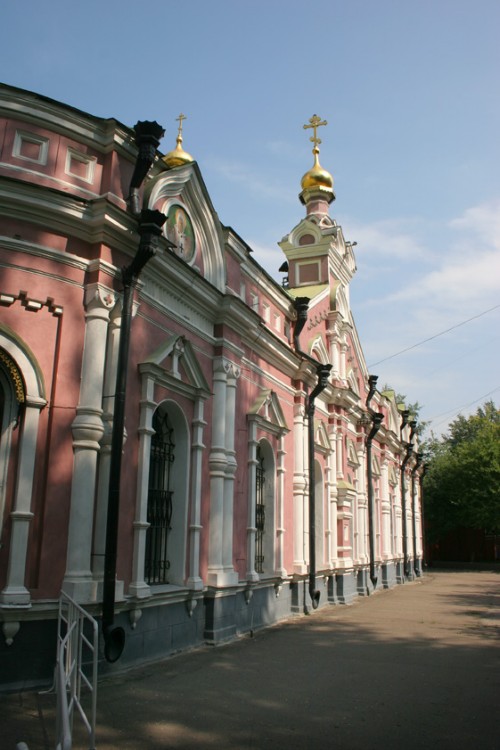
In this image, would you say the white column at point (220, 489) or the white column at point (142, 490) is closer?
the white column at point (142, 490)

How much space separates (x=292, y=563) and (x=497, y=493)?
19654mm

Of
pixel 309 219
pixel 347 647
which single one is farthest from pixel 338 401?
pixel 347 647

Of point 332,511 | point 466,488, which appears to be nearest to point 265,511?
point 332,511

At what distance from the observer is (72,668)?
5.46m

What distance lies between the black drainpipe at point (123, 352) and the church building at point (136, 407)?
0.07 feet

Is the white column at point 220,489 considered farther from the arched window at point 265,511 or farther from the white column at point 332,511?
the white column at point 332,511

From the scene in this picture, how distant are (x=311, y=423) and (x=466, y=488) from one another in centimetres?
2004

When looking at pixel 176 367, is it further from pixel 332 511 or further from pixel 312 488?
pixel 332 511

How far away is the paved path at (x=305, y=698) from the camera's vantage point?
5.40 meters

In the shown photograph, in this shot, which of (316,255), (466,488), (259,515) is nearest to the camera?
(259,515)

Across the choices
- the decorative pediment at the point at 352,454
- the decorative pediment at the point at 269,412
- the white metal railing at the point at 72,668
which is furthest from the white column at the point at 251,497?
the decorative pediment at the point at 352,454

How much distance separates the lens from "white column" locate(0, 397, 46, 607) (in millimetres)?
6617

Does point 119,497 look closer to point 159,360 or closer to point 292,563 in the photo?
point 159,360

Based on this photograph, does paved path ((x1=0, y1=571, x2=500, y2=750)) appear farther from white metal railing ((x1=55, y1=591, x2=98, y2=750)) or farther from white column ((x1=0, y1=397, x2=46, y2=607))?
white column ((x1=0, y1=397, x2=46, y2=607))
